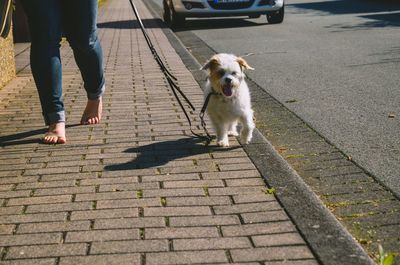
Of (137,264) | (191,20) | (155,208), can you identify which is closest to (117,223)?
(155,208)

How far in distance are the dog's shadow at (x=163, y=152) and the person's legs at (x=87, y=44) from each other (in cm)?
93

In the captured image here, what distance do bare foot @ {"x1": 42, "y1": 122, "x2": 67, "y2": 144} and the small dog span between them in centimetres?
119

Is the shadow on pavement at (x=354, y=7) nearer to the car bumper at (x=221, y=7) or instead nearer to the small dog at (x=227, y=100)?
the car bumper at (x=221, y=7)

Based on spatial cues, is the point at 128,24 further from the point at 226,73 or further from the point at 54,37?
the point at 226,73

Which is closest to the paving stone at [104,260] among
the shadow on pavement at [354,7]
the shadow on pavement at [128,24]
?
the shadow on pavement at [128,24]

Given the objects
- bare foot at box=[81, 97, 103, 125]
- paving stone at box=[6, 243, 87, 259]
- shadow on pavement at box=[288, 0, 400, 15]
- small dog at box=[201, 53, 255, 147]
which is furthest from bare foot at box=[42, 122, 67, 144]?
shadow on pavement at box=[288, 0, 400, 15]

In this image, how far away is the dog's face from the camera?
16.0ft

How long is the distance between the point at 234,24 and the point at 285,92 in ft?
29.6

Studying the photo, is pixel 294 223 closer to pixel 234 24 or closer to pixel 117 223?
pixel 117 223

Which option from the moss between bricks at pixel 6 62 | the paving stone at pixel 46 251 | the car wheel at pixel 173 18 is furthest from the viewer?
the car wheel at pixel 173 18

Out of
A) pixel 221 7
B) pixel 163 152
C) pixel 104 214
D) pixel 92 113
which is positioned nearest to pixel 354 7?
pixel 221 7

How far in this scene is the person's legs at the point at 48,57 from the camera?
15.9ft

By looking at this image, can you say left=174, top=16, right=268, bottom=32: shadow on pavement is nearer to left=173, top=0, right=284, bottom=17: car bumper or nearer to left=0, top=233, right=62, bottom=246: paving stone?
left=173, top=0, right=284, bottom=17: car bumper

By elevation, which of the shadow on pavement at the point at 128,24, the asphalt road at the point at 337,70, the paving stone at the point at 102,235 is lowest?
the shadow on pavement at the point at 128,24
